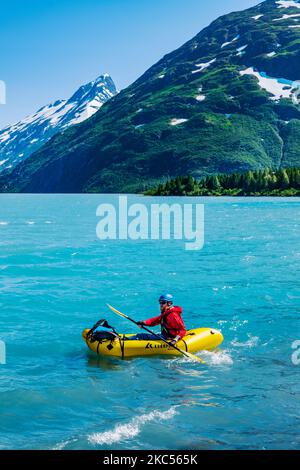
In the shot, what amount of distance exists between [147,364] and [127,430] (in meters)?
5.14

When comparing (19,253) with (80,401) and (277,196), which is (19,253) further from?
(277,196)

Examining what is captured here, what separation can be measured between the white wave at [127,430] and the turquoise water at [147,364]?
0.09 feet

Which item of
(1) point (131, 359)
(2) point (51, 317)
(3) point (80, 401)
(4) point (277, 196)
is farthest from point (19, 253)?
(4) point (277, 196)

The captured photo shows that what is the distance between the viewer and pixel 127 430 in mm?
12781

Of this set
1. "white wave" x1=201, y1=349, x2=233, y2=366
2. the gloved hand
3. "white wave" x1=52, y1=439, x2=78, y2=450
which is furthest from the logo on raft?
"white wave" x1=52, y1=439, x2=78, y2=450

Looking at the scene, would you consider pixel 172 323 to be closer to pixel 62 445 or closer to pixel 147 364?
pixel 147 364

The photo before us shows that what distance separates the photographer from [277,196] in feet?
618

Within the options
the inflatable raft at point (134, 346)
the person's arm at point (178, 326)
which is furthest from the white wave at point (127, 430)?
the person's arm at point (178, 326)

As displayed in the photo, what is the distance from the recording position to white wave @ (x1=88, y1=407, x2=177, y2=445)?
1236cm

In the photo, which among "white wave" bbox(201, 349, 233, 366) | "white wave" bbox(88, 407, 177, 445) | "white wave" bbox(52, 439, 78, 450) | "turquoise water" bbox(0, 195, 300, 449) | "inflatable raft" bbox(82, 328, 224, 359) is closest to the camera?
"white wave" bbox(52, 439, 78, 450)

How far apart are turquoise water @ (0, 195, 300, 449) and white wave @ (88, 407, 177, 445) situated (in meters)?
0.03

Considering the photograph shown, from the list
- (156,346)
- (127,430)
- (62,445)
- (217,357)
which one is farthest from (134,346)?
(62,445)

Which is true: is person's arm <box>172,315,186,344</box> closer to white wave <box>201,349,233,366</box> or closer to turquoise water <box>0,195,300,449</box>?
turquoise water <box>0,195,300,449</box>
